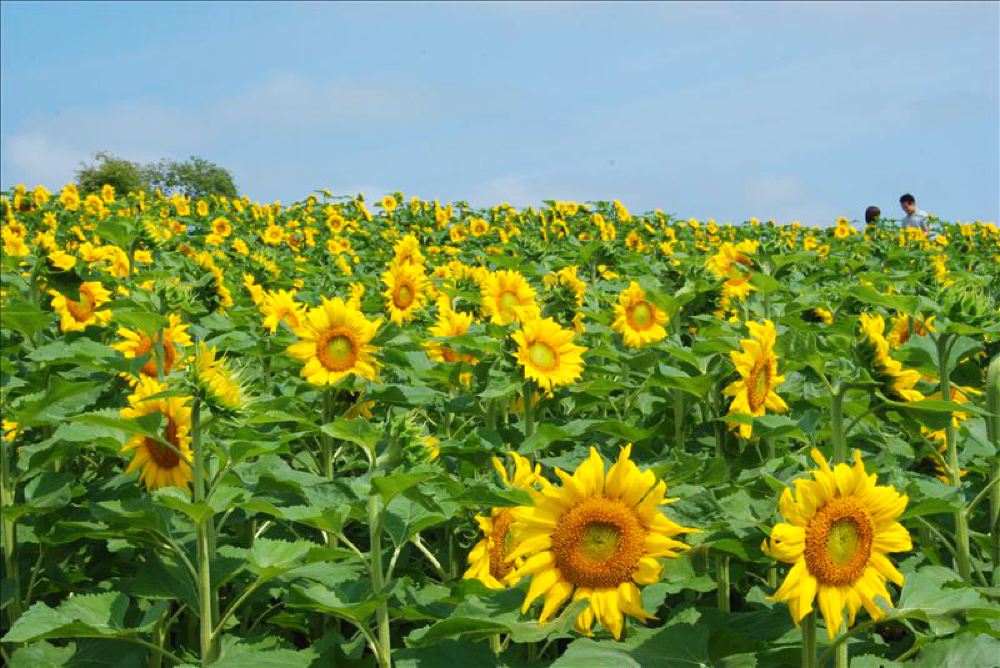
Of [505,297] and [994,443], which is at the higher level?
[505,297]

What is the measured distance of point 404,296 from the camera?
5.72 m

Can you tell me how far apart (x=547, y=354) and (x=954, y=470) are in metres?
1.35

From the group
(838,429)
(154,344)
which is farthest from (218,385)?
(838,429)

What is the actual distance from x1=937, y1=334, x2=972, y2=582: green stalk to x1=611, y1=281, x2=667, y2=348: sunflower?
167 centimetres

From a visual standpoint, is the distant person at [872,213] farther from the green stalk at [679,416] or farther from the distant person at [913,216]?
the green stalk at [679,416]

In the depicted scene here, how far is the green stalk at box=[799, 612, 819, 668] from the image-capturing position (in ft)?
6.63

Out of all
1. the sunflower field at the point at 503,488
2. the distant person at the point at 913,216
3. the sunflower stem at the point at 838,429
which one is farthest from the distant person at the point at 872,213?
the sunflower stem at the point at 838,429

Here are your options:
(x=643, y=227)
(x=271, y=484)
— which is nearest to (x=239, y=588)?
(x=271, y=484)

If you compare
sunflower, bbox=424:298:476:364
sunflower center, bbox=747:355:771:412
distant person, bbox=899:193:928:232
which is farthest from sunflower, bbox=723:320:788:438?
distant person, bbox=899:193:928:232

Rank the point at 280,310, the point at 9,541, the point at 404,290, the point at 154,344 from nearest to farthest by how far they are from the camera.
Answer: the point at 9,541
the point at 154,344
the point at 280,310
the point at 404,290

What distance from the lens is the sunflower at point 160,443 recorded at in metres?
2.82

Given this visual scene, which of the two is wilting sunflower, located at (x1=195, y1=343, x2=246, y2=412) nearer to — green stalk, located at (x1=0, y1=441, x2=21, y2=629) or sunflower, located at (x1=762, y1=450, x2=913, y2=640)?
green stalk, located at (x1=0, y1=441, x2=21, y2=629)

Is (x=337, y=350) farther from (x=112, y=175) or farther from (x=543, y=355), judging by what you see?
(x=112, y=175)

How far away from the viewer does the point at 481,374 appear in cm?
375
